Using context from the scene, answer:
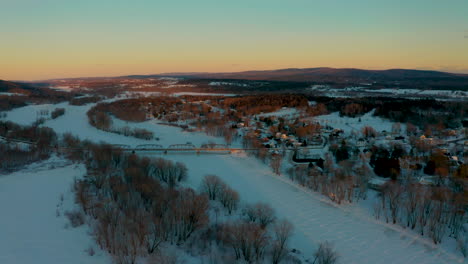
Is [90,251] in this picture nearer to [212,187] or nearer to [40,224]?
[40,224]

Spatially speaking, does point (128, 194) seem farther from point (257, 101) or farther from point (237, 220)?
point (257, 101)

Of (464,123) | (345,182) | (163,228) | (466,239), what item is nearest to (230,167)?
(345,182)

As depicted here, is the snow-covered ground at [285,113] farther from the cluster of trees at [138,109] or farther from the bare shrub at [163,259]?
the bare shrub at [163,259]

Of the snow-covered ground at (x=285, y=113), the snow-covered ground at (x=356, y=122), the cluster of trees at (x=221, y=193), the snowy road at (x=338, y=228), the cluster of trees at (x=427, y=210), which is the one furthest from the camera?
the snow-covered ground at (x=285, y=113)

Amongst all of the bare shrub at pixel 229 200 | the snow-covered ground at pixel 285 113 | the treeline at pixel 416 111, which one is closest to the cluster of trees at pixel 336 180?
the bare shrub at pixel 229 200

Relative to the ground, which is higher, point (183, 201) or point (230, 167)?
point (183, 201)

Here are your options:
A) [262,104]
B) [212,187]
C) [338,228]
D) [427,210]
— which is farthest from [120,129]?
[427,210]

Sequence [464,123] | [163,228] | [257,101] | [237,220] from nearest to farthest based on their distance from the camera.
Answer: [163,228]
[237,220]
[464,123]
[257,101]

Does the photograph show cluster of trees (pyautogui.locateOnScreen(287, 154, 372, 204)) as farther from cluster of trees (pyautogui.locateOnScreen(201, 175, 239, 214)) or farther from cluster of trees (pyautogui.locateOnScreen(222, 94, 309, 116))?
cluster of trees (pyautogui.locateOnScreen(222, 94, 309, 116))
